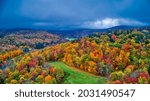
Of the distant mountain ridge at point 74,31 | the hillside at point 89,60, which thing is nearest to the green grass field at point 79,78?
the hillside at point 89,60

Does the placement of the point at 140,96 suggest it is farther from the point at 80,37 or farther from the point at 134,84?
the point at 80,37

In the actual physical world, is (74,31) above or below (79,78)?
above

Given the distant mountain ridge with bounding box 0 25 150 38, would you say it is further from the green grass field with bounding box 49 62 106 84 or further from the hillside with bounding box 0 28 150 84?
the green grass field with bounding box 49 62 106 84

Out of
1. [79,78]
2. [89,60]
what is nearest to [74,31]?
[89,60]

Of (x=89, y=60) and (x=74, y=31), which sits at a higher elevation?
(x=74, y=31)

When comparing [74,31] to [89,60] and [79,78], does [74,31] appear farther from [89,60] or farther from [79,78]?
[79,78]

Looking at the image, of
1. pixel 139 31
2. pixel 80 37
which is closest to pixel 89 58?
pixel 80 37

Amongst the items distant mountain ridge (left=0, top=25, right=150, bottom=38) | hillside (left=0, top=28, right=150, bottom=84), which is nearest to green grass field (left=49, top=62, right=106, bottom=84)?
hillside (left=0, top=28, right=150, bottom=84)

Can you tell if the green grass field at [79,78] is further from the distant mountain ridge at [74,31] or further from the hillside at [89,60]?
the distant mountain ridge at [74,31]

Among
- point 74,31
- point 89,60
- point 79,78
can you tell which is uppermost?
point 74,31

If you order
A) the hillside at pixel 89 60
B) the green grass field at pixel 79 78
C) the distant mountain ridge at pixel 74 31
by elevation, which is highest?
the distant mountain ridge at pixel 74 31

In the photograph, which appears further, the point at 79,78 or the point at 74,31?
the point at 74,31
